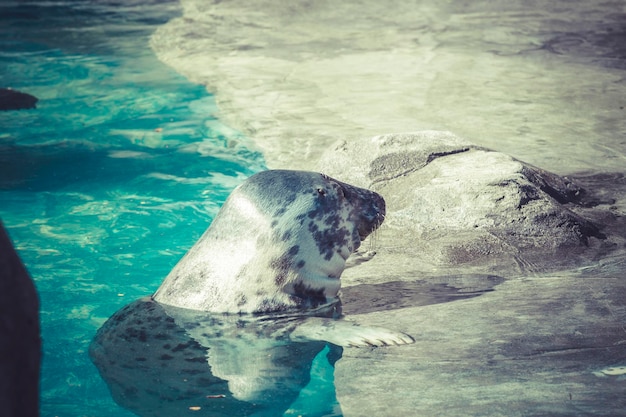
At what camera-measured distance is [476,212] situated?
5.25m

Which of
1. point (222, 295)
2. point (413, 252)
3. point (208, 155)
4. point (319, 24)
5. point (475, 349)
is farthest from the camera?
point (319, 24)

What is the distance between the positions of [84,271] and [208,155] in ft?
7.60

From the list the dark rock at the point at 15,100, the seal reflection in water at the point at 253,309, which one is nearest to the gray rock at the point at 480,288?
the seal reflection in water at the point at 253,309

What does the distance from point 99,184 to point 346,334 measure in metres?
4.17

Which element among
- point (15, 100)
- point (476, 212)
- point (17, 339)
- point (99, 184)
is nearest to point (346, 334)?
point (476, 212)

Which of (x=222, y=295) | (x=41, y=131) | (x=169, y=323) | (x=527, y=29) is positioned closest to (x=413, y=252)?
(x=222, y=295)

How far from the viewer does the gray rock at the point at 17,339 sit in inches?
79.0

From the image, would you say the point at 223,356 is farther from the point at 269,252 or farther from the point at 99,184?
the point at 99,184

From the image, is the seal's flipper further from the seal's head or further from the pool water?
the seal's head

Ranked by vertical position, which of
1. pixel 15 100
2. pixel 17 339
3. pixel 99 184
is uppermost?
pixel 17 339

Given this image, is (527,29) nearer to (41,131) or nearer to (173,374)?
(41,131)

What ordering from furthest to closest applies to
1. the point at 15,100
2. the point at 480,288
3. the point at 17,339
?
the point at 15,100 < the point at 480,288 < the point at 17,339

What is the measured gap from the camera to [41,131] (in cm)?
877

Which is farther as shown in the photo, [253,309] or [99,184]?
[99,184]
